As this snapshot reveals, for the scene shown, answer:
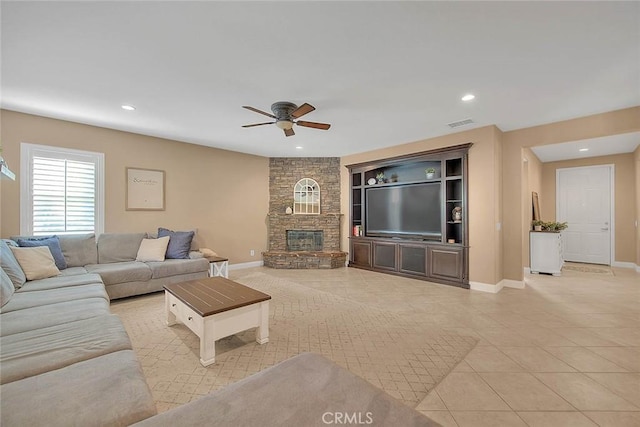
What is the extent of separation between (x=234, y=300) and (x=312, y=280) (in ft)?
8.75

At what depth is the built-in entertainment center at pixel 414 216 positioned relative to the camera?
15.2 ft

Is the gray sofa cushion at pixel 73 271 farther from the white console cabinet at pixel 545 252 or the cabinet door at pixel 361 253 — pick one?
the white console cabinet at pixel 545 252

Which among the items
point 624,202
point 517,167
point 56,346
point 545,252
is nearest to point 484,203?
point 517,167

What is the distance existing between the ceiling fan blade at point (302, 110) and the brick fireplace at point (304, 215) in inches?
127

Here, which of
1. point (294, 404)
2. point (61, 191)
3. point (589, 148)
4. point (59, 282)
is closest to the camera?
point (294, 404)

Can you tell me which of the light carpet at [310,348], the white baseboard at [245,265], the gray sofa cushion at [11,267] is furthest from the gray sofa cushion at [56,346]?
the white baseboard at [245,265]

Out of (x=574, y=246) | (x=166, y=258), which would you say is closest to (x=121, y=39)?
(x=166, y=258)

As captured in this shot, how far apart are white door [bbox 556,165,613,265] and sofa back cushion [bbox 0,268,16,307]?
983 centimetres

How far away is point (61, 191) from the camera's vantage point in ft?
13.3

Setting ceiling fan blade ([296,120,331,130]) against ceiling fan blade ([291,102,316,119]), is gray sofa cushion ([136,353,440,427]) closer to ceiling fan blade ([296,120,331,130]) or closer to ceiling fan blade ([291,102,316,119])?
ceiling fan blade ([291,102,316,119])

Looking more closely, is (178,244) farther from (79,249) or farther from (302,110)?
(302,110)

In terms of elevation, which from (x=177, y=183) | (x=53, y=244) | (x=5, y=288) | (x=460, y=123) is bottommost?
(x=5, y=288)

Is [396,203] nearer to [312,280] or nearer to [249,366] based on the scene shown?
[312,280]

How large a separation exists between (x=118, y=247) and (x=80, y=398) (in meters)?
3.75
